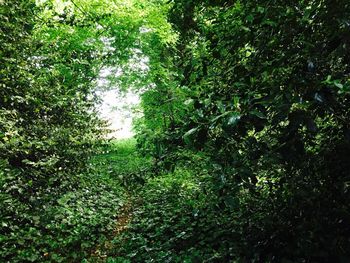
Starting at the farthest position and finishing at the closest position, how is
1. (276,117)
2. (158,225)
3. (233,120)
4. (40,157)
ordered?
1. (40,157)
2. (158,225)
3. (276,117)
4. (233,120)

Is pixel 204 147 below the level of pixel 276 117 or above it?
above

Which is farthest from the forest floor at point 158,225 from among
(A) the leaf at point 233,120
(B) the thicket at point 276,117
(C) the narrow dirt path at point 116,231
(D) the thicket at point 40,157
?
(A) the leaf at point 233,120

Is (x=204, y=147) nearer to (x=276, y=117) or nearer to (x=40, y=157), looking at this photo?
(x=276, y=117)

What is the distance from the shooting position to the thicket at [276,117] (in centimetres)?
214

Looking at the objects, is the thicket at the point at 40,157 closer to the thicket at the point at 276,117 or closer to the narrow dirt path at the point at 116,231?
the narrow dirt path at the point at 116,231

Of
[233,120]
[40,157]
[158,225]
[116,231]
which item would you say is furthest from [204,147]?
[40,157]

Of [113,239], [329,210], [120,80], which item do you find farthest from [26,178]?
[120,80]

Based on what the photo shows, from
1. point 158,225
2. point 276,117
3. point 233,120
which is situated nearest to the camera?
point 233,120

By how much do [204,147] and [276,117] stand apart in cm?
81

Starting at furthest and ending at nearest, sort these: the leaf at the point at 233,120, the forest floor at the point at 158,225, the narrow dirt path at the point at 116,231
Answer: the narrow dirt path at the point at 116,231, the forest floor at the point at 158,225, the leaf at the point at 233,120

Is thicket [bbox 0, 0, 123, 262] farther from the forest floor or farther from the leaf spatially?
the leaf

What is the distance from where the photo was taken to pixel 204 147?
8.93 ft

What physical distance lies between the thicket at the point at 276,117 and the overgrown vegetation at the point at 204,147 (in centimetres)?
1

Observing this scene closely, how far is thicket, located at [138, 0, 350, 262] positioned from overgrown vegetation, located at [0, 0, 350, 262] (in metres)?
0.01
